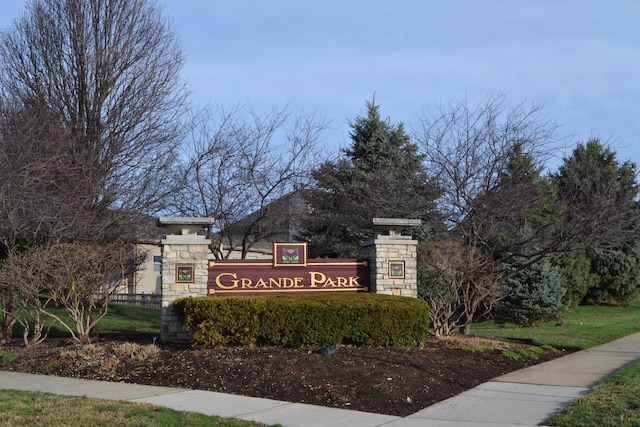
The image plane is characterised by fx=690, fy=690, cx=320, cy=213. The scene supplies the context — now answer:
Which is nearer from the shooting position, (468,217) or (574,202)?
(468,217)

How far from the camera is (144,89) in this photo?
20.9m

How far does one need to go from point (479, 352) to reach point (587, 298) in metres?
17.2

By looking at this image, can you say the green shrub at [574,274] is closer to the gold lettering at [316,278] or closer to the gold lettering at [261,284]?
the gold lettering at [316,278]

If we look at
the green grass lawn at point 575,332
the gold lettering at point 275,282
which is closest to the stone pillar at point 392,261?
the gold lettering at point 275,282

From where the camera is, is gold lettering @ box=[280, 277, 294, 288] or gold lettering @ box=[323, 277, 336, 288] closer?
gold lettering @ box=[280, 277, 294, 288]

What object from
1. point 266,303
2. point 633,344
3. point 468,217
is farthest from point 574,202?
point 266,303

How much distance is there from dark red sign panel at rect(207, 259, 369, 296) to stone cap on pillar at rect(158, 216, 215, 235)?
0.74 metres

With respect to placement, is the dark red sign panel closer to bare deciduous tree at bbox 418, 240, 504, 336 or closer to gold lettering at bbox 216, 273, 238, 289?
gold lettering at bbox 216, 273, 238, 289

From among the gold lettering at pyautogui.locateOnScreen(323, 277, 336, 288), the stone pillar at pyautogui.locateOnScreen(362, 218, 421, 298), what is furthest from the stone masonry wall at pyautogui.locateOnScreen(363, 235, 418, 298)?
the gold lettering at pyautogui.locateOnScreen(323, 277, 336, 288)

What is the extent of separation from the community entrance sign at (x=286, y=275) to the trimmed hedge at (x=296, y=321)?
1.20m

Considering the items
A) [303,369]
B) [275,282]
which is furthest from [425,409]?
[275,282]

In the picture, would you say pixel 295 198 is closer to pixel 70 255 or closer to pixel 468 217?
pixel 468 217

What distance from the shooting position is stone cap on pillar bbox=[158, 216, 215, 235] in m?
12.6

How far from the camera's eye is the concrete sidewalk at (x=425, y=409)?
7.38 m
